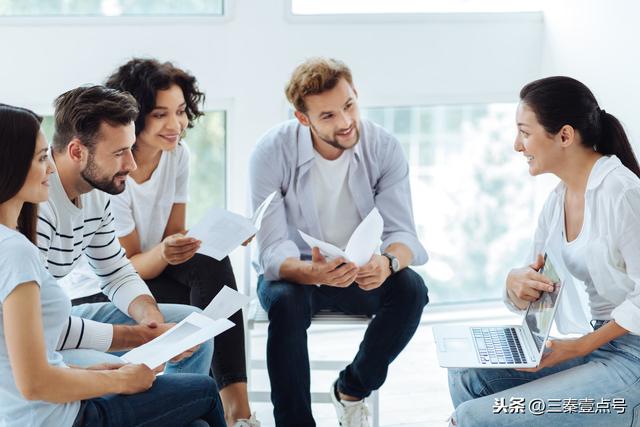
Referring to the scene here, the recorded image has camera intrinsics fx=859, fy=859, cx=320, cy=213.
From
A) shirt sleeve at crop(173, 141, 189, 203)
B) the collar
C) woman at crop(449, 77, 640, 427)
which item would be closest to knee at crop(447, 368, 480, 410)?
woman at crop(449, 77, 640, 427)

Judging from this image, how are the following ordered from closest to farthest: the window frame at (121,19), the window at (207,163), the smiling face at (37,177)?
the smiling face at (37,177) → the window frame at (121,19) → the window at (207,163)

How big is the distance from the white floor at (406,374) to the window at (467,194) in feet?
0.40

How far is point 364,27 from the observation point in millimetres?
3289

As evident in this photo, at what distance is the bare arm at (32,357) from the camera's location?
1460mm

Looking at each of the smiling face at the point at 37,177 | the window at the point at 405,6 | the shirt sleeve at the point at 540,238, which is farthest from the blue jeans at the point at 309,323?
the window at the point at 405,6

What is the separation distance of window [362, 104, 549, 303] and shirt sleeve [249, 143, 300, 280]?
1.01 meters

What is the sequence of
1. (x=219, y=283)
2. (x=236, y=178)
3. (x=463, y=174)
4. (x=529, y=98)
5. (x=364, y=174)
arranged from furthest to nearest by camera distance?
(x=463, y=174) → (x=236, y=178) → (x=364, y=174) → (x=219, y=283) → (x=529, y=98)

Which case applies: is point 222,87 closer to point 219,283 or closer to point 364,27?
point 364,27

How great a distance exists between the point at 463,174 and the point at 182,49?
1.31 meters

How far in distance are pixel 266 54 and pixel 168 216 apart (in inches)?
34.8

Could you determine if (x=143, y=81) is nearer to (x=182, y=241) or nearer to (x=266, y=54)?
(x=182, y=241)

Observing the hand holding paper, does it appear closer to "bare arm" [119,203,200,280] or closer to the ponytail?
"bare arm" [119,203,200,280]

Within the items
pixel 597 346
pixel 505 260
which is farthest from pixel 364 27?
pixel 597 346

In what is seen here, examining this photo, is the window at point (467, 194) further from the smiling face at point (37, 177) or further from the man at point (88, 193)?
the smiling face at point (37, 177)
